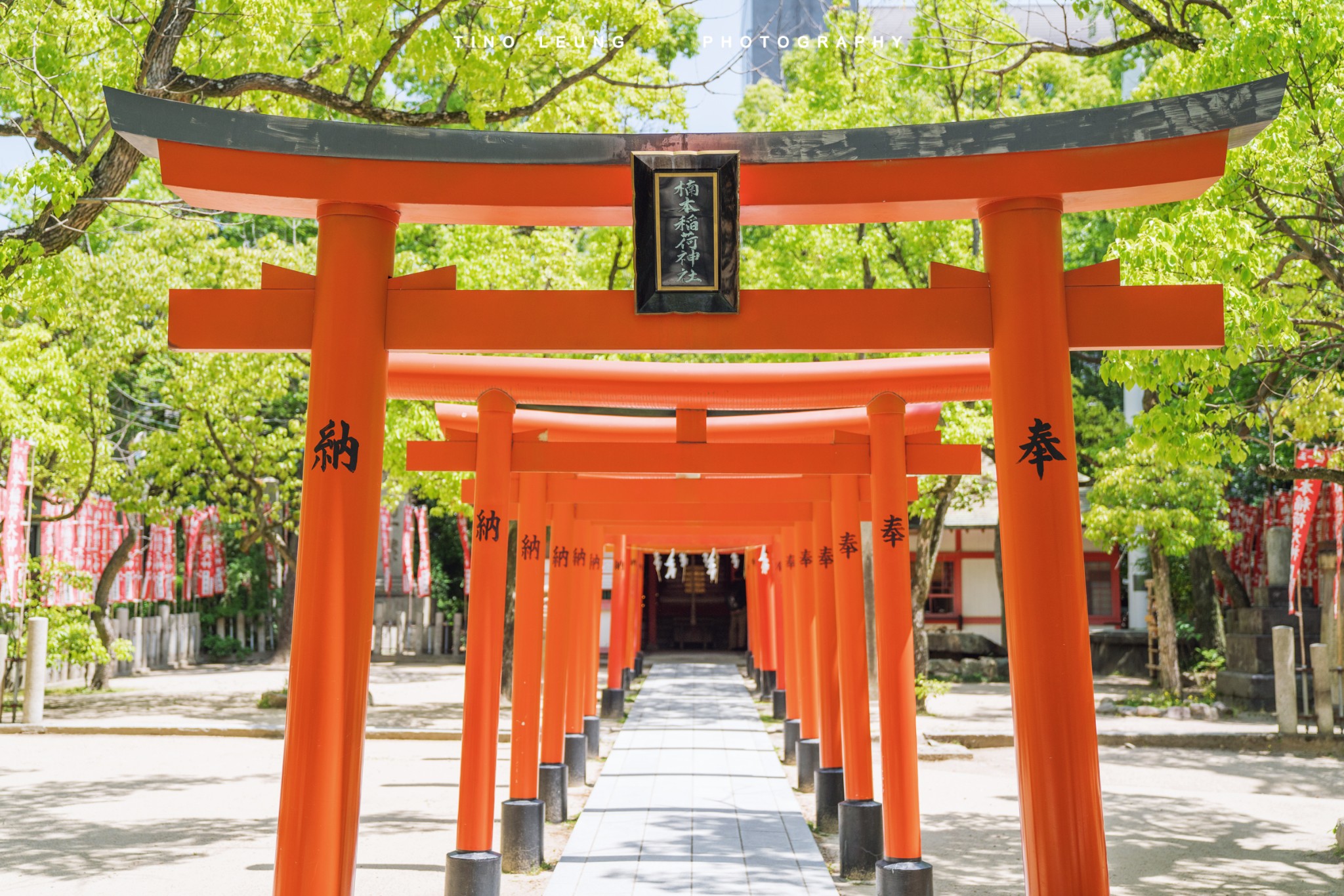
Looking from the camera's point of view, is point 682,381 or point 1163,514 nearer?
point 682,381

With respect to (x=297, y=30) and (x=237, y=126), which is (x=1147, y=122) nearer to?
(x=237, y=126)

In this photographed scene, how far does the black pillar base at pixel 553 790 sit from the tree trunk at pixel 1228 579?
1400 centimetres

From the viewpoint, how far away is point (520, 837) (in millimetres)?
7914

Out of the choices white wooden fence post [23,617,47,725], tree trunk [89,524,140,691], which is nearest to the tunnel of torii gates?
white wooden fence post [23,617,47,725]

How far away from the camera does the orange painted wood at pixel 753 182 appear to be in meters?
5.04

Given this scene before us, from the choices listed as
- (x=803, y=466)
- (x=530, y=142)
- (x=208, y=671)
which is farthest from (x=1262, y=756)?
(x=208, y=671)

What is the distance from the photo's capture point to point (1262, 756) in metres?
13.6

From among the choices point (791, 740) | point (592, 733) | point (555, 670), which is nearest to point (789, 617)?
point (791, 740)

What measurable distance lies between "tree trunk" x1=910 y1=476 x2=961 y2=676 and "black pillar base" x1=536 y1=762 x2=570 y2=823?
329 inches

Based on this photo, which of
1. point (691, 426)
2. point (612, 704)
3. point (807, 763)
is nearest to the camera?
point (691, 426)

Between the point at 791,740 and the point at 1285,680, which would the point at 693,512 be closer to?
the point at 791,740

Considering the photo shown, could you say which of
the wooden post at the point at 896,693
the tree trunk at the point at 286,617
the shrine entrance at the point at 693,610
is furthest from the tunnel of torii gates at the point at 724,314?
the shrine entrance at the point at 693,610

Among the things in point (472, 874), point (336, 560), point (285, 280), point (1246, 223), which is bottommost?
point (472, 874)

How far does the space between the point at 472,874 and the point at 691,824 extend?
318cm
